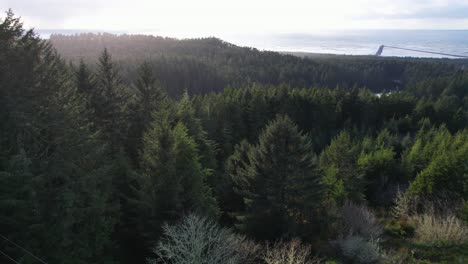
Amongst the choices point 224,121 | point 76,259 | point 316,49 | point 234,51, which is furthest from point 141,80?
point 316,49

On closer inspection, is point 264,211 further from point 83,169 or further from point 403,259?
point 83,169

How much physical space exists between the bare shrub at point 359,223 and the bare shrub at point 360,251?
2.03 m

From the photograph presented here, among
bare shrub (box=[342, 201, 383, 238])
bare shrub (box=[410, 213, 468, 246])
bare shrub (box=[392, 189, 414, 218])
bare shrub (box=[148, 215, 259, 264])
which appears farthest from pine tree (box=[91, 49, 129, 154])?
bare shrub (box=[392, 189, 414, 218])

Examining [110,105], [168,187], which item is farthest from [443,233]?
[110,105]

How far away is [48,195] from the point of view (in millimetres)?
12273

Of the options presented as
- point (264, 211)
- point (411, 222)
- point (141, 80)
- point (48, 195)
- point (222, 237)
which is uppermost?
point (141, 80)

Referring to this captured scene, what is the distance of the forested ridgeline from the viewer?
93.3 m

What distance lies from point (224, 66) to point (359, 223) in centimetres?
9206

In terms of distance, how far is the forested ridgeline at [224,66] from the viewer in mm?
93312

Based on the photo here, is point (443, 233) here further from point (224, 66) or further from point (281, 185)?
point (224, 66)

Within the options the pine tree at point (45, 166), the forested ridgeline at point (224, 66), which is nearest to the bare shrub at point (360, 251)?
the pine tree at point (45, 166)

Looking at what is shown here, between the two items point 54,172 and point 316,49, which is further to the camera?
point 316,49

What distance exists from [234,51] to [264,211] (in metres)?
121

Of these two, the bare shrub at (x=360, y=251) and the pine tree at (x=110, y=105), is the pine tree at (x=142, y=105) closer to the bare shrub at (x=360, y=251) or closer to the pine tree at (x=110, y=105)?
the pine tree at (x=110, y=105)
